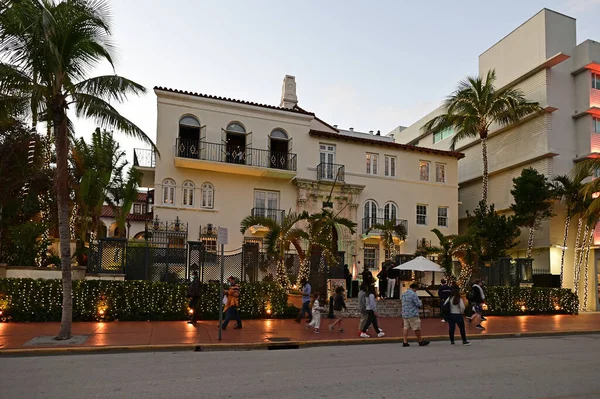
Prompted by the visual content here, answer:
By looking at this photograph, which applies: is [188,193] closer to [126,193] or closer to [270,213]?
[126,193]

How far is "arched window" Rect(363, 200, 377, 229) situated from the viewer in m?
30.6

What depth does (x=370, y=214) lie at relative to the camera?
102ft

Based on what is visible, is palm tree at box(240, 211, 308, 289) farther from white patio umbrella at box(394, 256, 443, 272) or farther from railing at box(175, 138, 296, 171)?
railing at box(175, 138, 296, 171)

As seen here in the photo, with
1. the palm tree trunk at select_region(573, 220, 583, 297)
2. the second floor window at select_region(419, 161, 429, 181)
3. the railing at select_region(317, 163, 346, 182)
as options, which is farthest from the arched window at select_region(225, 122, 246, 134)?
the palm tree trunk at select_region(573, 220, 583, 297)

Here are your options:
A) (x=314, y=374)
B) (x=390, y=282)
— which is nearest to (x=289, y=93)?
(x=390, y=282)

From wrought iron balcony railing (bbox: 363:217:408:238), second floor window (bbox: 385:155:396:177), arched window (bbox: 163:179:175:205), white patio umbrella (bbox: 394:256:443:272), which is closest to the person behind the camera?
white patio umbrella (bbox: 394:256:443:272)

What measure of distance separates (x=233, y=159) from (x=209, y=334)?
48.9 feet

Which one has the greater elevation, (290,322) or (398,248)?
(398,248)

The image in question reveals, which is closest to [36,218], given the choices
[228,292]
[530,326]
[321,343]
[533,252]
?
[228,292]

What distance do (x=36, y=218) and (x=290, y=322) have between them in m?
11.2

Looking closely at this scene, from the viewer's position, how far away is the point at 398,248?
30.9 metres

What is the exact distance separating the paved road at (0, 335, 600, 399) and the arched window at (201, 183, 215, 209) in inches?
636

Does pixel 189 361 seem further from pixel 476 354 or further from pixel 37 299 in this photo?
pixel 37 299

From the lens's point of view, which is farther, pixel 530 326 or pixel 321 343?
pixel 530 326
